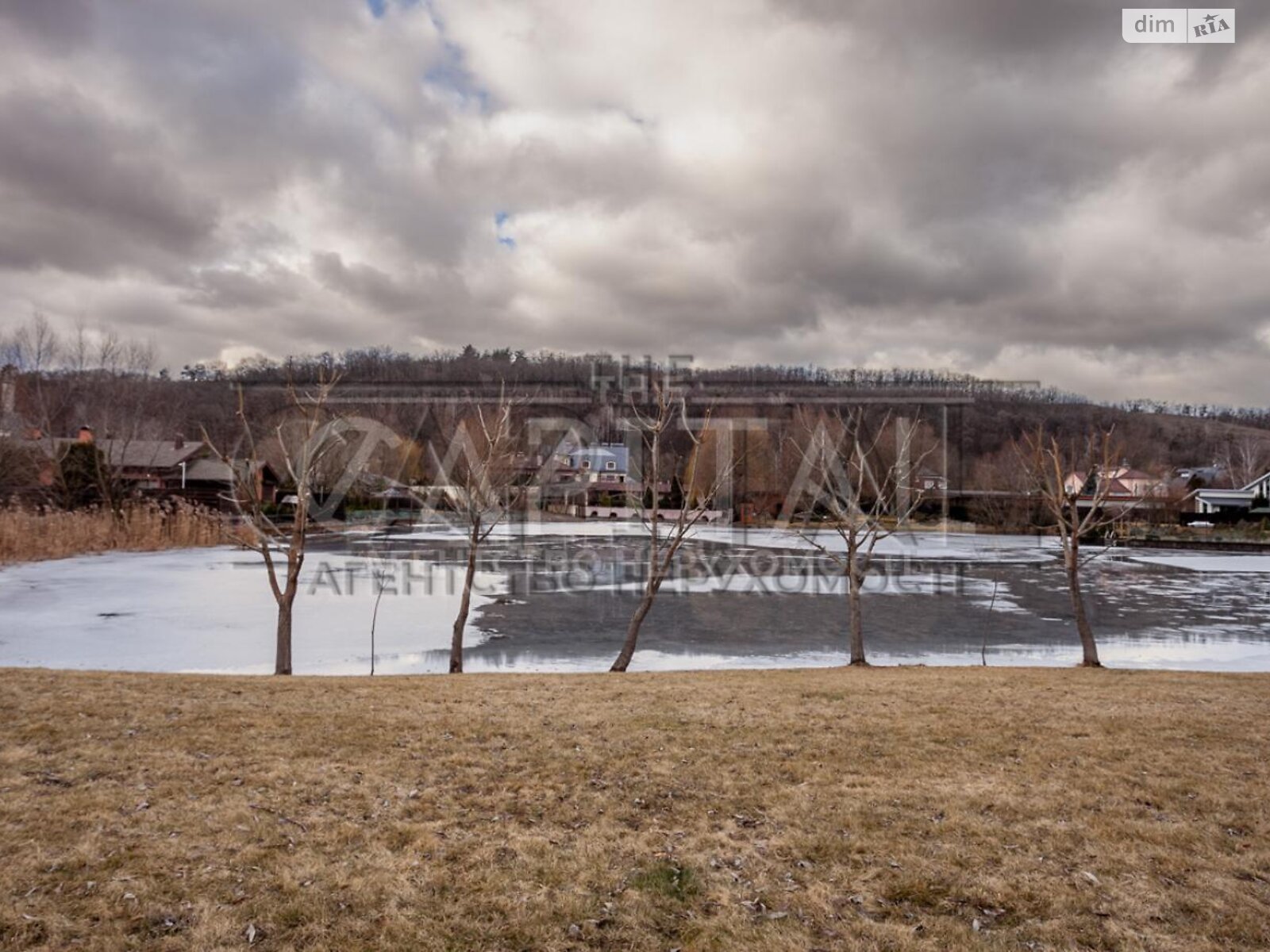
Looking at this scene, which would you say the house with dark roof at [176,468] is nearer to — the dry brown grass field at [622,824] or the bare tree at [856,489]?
the bare tree at [856,489]

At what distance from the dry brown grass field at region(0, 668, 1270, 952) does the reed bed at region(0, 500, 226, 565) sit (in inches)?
810

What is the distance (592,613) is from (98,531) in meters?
23.6

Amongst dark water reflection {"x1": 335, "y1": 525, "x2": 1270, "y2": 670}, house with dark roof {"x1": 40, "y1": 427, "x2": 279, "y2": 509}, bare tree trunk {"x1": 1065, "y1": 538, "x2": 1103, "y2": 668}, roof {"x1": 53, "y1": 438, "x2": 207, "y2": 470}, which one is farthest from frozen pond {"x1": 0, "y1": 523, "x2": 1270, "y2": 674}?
roof {"x1": 53, "y1": 438, "x2": 207, "y2": 470}

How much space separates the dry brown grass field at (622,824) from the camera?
13.7ft

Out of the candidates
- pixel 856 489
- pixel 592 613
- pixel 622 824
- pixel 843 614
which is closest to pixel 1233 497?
pixel 856 489

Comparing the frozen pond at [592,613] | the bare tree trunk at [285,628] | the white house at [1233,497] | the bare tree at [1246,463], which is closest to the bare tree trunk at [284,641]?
the bare tree trunk at [285,628]

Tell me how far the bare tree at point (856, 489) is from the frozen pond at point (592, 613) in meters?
1.53

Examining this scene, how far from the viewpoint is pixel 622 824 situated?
5.55 m

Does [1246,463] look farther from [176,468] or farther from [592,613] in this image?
[176,468]

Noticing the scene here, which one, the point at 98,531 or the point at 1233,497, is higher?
the point at 1233,497

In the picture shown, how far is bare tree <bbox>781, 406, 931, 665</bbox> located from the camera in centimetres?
1535

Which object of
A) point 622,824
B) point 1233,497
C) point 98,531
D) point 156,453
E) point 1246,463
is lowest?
point 622,824

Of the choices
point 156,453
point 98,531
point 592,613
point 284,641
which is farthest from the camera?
point 156,453

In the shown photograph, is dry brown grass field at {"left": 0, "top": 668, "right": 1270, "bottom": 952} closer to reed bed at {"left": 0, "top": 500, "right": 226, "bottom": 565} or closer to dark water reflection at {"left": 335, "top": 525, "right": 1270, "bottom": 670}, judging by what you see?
dark water reflection at {"left": 335, "top": 525, "right": 1270, "bottom": 670}
